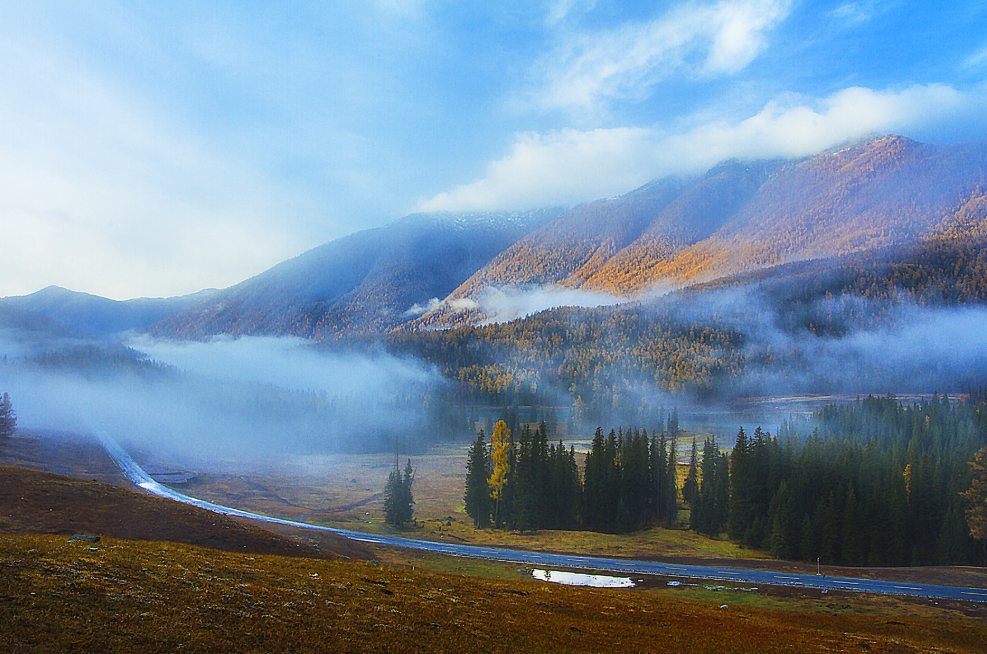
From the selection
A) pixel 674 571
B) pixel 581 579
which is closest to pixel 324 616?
pixel 581 579

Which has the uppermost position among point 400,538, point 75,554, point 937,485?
point 75,554

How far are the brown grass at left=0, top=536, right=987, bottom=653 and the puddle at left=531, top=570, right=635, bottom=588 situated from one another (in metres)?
18.2

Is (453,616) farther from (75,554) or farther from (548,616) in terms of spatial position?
(75,554)

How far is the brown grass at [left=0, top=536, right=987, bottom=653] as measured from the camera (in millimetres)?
18406

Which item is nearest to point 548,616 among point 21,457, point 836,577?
point 836,577

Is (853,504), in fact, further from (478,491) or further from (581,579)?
(478,491)

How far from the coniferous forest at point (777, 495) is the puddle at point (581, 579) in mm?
41525

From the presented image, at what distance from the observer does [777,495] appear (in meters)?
102

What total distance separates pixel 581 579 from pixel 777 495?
56.6m

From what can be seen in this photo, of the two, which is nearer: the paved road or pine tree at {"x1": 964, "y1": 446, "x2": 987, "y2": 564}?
the paved road

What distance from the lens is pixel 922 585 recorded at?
69688 millimetres

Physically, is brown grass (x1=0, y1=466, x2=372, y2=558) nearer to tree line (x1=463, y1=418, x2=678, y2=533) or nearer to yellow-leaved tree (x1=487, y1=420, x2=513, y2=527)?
yellow-leaved tree (x1=487, y1=420, x2=513, y2=527)

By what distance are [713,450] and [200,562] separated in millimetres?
122788

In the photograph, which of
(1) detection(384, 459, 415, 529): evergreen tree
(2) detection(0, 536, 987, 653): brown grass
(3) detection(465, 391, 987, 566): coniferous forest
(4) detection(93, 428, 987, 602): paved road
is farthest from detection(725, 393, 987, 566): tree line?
(1) detection(384, 459, 415, 529): evergreen tree
